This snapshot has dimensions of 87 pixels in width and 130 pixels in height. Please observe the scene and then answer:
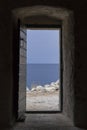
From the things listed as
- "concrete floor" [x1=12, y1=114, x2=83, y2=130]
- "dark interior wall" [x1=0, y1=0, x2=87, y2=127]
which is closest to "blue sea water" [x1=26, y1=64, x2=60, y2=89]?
"concrete floor" [x1=12, y1=114, x2=83, y2=130]

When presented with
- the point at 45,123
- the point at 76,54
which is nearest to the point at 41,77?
the point at 45,123

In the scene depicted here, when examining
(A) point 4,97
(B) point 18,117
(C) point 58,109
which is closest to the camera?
(A) point 4,97

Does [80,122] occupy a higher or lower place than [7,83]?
lower

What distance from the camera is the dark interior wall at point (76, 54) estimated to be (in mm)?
5750

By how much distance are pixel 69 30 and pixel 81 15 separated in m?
0.56

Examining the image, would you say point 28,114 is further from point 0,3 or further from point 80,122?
point 0,3

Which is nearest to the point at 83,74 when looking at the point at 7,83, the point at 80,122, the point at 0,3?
the point at 80,122

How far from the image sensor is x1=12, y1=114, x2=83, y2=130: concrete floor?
5.68 m

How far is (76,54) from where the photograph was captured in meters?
5.80

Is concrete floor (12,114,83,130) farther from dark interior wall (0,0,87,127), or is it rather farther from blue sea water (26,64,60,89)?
blue sea water (26,64,60,89)

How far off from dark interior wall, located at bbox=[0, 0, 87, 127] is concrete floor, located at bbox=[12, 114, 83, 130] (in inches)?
8.9

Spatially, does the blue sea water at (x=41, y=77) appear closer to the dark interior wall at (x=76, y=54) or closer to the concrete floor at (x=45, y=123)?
the concrete floor at (x=45, y=123)

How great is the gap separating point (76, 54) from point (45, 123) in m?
1.32

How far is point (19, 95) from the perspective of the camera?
6316 millimetres
